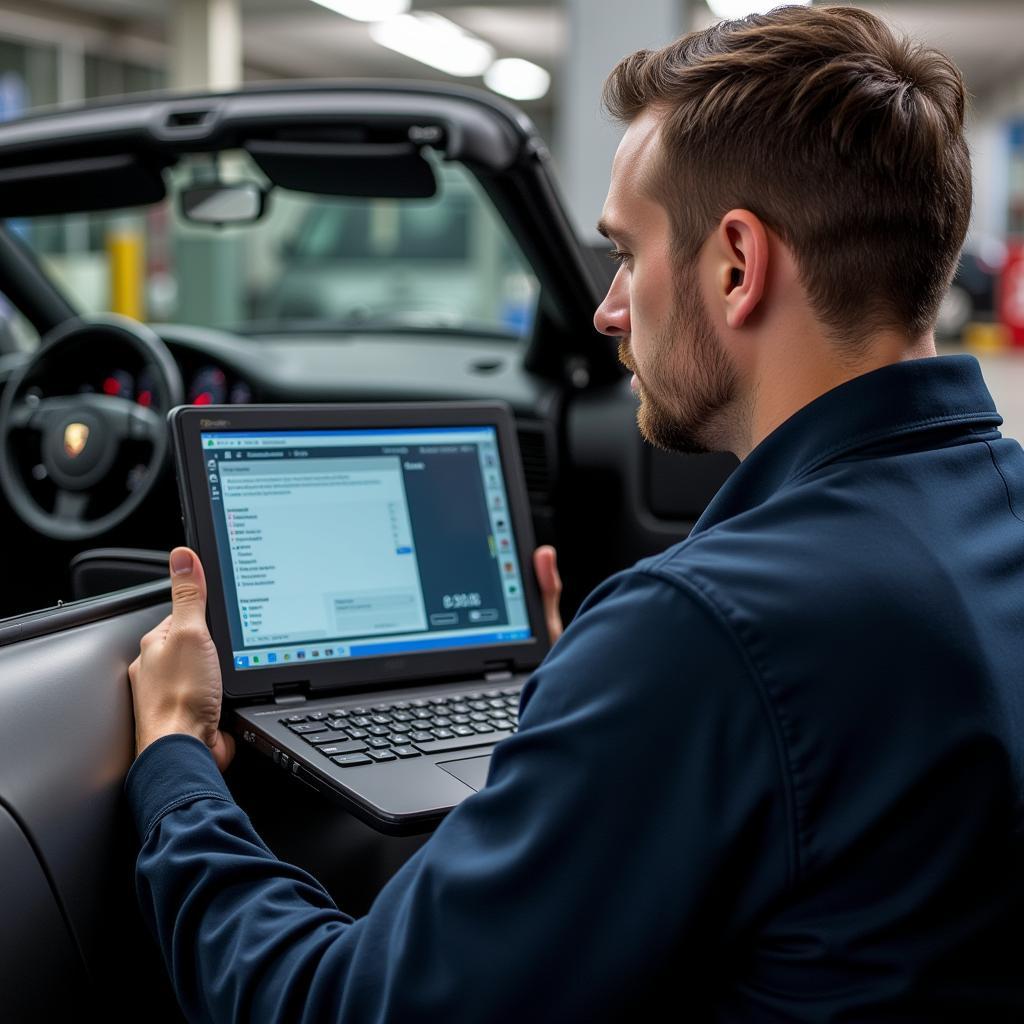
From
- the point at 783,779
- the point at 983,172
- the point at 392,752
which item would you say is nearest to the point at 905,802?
the point at 783,779

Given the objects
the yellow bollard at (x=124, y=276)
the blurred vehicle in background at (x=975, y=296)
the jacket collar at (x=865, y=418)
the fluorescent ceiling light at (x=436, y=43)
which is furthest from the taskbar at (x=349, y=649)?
the blurred vehicle in background at (x=975, y=296)

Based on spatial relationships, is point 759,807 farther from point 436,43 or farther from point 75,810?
point 436,43

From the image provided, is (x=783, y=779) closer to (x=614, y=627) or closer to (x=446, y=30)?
(x=614, y=627)

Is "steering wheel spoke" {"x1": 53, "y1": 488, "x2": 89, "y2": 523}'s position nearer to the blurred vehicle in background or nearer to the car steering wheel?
the car steering wheel

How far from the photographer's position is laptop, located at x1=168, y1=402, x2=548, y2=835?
135 cm

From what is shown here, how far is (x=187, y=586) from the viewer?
4.30ft

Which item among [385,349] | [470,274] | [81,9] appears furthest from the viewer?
[81,9]

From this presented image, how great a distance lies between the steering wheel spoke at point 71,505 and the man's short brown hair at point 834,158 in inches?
60.1

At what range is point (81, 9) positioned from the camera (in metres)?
11.7

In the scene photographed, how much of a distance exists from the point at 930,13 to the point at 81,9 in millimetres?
7650

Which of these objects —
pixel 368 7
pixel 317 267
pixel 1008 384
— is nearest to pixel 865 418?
pixel 317 267

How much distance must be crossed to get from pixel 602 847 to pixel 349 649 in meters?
0.73

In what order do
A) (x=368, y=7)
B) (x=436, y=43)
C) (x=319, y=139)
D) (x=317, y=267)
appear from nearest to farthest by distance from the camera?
(x=319, y=139)
(x=317, y=267)
(x=368, y=7)
(x=436, y=43)

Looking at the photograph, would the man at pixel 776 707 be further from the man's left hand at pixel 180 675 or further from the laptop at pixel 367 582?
the laptop at pixel 367 582
